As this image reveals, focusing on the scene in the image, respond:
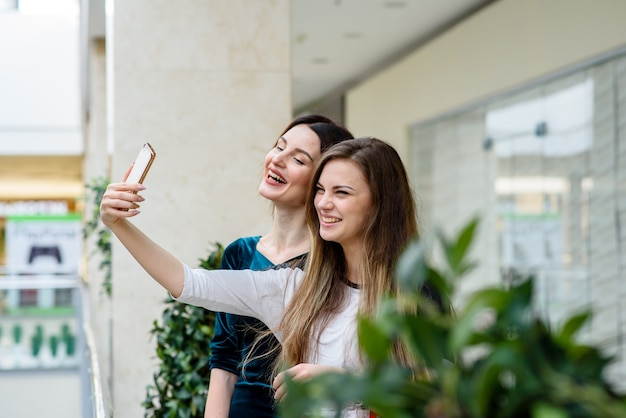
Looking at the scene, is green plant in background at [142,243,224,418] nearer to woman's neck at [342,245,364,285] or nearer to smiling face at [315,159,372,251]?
woman's neck at [342,245,364,285]

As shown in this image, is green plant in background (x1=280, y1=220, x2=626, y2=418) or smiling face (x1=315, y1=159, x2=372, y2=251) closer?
green plant in background (x1=280, y1=220, x2=626, y2=418)

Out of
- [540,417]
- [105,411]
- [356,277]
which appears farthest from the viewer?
[105,411]

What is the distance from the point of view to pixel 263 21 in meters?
4.81

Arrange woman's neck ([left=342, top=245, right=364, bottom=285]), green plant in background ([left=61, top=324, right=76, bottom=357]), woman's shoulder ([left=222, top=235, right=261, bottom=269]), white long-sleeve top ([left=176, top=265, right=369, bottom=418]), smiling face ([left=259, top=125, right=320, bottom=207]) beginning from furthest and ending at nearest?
green plant in background ([left=61, top=324, right=76, bottom=357]) < woman's shoulder ([left=222, top=235, right=261, bottom=269]) < smiling face ([left=259, top=125, right=320, bottom=207]) < woman's neck ([left=342, top=245, right=364, bottom=285]) < white long-sleeve top ([left=176, top=265, right=369, bottom=418])

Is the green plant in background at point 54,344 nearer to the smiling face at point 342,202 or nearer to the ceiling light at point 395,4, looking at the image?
the ceiling light at point 395,4

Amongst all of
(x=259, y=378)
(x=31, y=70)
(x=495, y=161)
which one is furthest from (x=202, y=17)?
(x=31, y=70)

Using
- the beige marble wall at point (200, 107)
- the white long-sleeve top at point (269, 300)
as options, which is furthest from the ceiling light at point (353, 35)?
the white long-sleeve top at point (269, 300)

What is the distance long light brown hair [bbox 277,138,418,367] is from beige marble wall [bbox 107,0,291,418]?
237cm

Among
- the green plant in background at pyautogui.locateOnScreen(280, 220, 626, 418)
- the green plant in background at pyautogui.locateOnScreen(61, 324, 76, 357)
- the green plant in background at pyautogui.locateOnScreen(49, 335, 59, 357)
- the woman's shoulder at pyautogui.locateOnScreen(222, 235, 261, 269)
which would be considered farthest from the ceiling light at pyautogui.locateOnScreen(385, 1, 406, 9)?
the green plant in background at pyautogui.locateOnScreen(280, 220, 626, 418)

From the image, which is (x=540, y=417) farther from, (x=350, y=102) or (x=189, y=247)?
(x=350, y=102)

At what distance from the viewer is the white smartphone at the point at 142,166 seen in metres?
2.29

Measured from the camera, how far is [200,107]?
15.7 ft

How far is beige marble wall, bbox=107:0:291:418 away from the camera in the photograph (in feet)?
15.5

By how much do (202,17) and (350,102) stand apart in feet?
36.6
